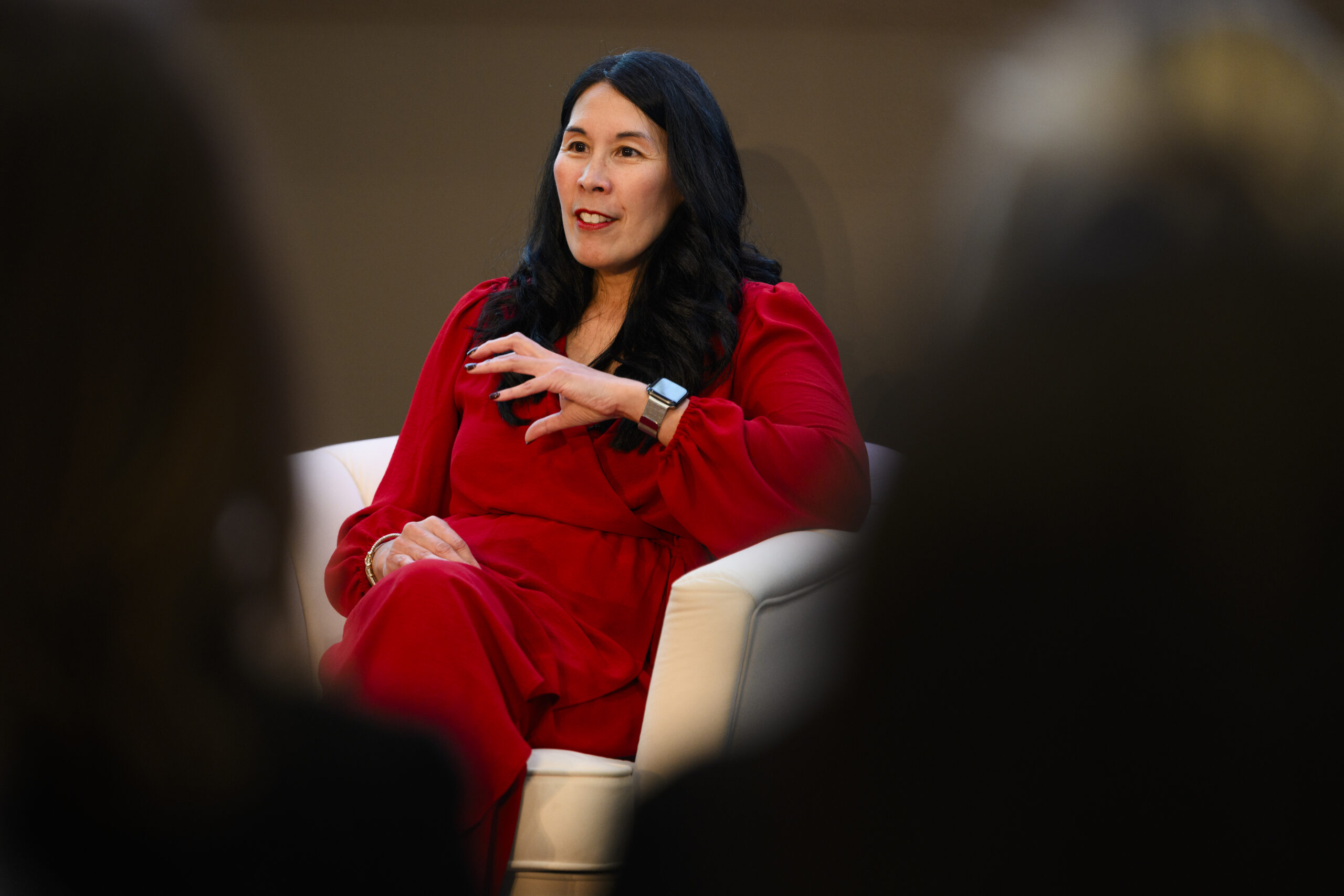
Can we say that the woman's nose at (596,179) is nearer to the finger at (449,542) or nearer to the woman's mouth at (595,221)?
the woman's mouth at (595,221)

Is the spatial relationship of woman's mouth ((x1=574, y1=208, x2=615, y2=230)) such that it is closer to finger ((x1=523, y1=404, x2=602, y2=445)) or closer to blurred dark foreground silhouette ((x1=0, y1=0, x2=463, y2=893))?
finger ((x1=523, y1=404, x2=602, y2=445))

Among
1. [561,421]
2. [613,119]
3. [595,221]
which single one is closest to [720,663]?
[561,421]

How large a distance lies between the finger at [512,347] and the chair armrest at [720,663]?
480 millimetres

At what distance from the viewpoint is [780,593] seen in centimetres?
157

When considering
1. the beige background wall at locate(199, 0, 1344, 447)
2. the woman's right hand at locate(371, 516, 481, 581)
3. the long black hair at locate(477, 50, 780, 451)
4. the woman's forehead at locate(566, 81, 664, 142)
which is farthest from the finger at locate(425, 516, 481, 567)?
the beige background wall at locate(199, 0, 1344, 447)

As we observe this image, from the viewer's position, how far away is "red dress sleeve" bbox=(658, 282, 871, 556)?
5.94ft

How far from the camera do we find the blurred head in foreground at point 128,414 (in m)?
0.47

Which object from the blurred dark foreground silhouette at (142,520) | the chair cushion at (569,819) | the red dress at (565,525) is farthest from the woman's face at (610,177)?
the blurred dark foreground silhouette at (142,520)

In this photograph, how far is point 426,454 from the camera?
2115 mm

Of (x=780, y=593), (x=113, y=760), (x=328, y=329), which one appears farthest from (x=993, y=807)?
(x=328, y=329)

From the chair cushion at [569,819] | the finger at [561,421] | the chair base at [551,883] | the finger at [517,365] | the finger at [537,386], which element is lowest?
the chair base at [551,883]

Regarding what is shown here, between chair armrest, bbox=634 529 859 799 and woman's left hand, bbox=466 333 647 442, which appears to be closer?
chair armrest, bbox=634 529 859 799

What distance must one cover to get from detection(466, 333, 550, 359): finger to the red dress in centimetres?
21

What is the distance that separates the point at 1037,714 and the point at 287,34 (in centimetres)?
292
